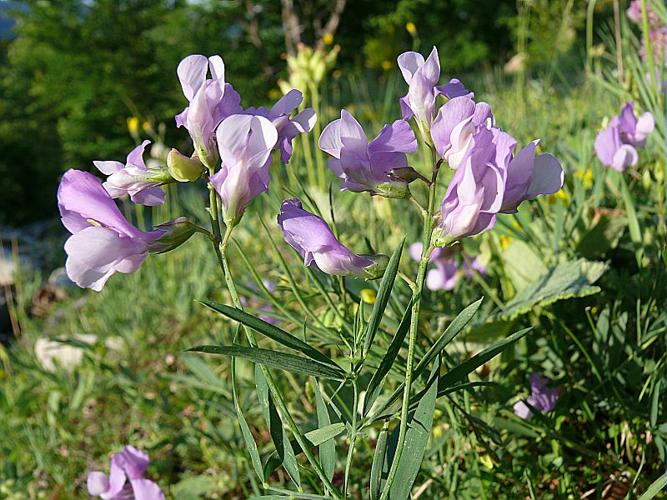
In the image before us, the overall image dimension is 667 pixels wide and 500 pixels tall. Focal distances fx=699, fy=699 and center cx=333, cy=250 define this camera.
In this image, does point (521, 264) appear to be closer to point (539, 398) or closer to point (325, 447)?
point (539, 398)

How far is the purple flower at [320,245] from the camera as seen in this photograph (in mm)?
476

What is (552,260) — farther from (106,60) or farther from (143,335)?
(106,60)

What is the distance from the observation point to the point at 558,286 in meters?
0.78

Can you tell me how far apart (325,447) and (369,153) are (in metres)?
0.22

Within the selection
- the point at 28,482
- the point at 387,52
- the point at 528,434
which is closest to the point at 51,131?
the point at 387,52

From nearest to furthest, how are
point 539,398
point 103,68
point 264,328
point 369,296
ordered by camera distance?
point 264,328, point 539,398, point 369,296, point 103,68

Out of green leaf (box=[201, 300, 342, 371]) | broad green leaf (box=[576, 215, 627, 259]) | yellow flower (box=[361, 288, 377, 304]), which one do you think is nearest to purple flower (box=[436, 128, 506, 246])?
green leaf (box=[201, 300, 342, 371])

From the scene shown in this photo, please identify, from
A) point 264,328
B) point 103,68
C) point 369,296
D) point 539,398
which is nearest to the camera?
point 264,328

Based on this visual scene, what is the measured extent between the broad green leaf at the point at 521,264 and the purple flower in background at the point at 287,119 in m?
0.48

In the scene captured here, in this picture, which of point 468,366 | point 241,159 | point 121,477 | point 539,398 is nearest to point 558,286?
point 539,398

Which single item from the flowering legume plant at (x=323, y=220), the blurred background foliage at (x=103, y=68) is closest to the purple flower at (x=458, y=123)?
the flowering legume plant at (x=323, y=220)

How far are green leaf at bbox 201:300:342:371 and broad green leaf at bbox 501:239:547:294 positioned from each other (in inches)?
19.6

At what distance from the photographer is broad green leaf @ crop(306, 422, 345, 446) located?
484 mm

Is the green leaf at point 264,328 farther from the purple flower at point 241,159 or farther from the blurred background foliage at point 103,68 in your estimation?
→ the blurred background foliage at point 103,68
